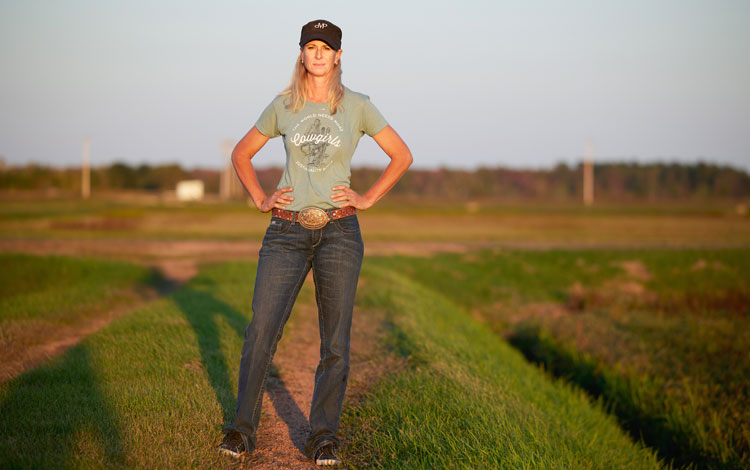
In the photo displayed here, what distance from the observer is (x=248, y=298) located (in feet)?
33.7

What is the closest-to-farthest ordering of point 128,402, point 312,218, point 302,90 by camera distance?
point 312,218
point 302,90
point 128,402

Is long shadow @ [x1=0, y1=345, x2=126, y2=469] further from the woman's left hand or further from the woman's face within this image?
the woman's face

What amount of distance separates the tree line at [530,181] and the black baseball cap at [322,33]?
75.5 meters

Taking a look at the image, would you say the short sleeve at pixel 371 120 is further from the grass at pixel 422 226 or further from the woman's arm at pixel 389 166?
the grass at pixel 422 226

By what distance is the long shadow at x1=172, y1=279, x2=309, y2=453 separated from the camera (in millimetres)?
4434

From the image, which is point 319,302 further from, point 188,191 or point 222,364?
point 188,191

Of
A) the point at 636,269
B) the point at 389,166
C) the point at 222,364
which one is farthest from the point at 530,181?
the point at 389,166

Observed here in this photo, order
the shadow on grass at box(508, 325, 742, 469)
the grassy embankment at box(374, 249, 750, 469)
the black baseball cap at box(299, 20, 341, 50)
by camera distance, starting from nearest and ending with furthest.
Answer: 1. the black baseball cap at box(299, 20, 341, 50)
2. the shadow on grass at box(508, 325, 742, 469)
3. the grassy embankment at box(374, 249, 750, 469)

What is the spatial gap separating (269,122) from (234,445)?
1868 millimetres

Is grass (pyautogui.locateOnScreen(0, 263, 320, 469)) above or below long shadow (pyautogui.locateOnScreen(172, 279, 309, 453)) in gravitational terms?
above

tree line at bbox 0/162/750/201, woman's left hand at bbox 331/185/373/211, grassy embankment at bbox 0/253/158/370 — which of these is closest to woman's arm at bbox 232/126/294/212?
woman's left hand at bbox 331/185/373/211

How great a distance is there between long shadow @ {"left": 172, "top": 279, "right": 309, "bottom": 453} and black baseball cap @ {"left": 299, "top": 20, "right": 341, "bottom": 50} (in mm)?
2450

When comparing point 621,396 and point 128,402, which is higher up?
point 128,402

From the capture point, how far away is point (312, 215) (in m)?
3.55
